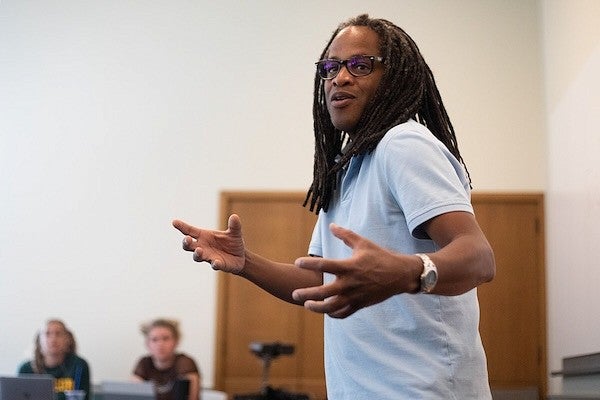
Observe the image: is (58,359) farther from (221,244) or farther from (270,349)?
(221,244)

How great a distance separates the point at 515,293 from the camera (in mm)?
6836

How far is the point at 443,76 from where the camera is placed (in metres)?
6.93

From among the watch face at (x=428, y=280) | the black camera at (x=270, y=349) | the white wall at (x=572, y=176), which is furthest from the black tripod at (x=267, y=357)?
the watch face at (x=428, y=280)

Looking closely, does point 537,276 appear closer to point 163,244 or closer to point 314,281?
point 163,244

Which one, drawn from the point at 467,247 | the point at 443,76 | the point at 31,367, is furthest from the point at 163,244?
the point at 467,247

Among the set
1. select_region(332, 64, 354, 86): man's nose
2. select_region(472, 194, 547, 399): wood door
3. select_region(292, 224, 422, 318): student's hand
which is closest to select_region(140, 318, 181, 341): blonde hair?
select_region(472, 194, 547, 399): wood door

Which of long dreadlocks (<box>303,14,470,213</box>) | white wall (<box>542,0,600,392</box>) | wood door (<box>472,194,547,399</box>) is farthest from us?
wood door (<box>472,194,547,399</box>)

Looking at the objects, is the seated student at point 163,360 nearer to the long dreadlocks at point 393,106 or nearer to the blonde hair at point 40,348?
the blonde hair at point 40,348

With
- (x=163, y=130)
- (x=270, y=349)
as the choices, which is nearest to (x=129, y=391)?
(x=270, y=349)

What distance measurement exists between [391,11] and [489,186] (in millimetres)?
1527

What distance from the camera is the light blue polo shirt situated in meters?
1.39

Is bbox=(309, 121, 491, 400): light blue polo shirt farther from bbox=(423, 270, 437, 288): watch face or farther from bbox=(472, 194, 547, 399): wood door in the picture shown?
bbox=(472, 194, 547, 399): wood door

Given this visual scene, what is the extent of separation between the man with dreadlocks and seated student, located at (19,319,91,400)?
4780 mm

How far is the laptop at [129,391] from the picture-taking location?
4.59m
